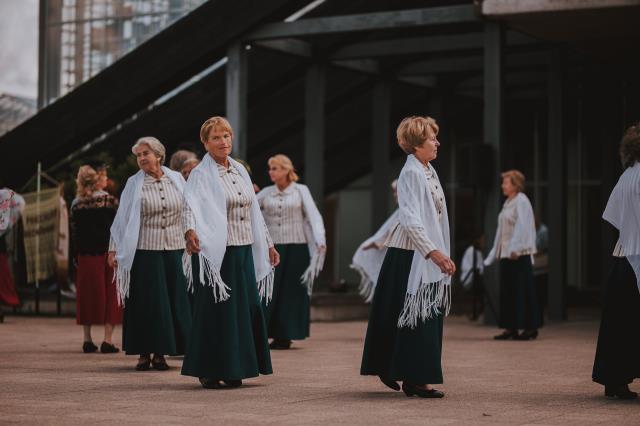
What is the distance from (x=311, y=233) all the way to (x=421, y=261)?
4.90 meters

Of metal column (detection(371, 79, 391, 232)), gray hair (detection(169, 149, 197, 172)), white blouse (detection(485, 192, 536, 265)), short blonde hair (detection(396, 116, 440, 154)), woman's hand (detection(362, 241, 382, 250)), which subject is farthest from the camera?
metal column (detection(371, 79, 391, 232))

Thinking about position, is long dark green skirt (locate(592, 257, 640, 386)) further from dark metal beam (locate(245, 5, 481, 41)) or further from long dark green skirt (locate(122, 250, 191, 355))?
dark metal beam (locate(245, 5, 481, 41))

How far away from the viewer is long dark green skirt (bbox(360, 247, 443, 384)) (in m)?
7.84

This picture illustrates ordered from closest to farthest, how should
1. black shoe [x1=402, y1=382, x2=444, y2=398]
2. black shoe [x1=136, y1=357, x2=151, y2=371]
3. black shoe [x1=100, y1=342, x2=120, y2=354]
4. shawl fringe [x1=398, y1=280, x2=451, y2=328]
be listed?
shawl fringe [x1=398, y1=280, x2=451, y2=328], black shoe [x1=402, y1=382, x2=444, y2=398], black shoe [x1=136, y1=357, x2=151, y2=371], black shoe [x1=100, y1=342, x2=120, y2=354]

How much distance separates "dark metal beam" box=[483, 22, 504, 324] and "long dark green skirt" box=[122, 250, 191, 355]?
22.1ft

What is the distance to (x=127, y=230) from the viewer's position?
9.99 meters

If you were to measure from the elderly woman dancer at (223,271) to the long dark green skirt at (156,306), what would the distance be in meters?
1.36

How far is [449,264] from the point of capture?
7695 mm

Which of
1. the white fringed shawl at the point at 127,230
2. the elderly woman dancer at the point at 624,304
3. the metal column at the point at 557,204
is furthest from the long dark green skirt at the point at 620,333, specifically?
the metal column at the point at 557,204

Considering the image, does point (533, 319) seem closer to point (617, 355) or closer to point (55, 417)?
point (617, 355)

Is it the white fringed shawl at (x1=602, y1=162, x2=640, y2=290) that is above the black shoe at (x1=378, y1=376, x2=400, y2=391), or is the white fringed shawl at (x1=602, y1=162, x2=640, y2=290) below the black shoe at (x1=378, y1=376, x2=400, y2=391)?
above

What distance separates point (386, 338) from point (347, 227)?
18718 mm

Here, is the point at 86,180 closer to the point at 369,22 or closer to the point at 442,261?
the point at 442,261

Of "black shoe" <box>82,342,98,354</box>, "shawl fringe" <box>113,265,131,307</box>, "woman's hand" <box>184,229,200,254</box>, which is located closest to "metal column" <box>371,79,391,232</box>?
"black shoe" <box>82,342,98,354</box>
